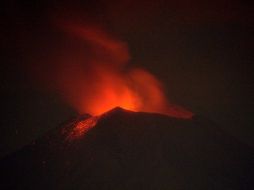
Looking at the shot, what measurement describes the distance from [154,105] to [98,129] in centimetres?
1643

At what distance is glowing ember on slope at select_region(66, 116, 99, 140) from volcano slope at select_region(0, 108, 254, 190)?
136 mm

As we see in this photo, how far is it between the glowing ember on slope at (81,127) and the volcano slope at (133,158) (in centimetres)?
14

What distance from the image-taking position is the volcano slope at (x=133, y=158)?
2744cm

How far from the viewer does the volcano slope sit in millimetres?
27439

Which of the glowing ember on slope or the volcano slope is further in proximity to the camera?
the glowing ember on slope

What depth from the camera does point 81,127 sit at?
115ft

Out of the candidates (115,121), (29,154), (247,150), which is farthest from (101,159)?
(247,150)

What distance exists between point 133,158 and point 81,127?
748cm

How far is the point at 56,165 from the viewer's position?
1182 inches

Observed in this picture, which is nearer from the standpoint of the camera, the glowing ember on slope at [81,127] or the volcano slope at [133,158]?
the volcano slope at [133,158]

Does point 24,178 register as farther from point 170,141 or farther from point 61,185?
point 170,141

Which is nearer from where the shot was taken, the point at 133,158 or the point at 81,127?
the point at 133,158

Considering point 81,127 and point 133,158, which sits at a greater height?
point 81,127

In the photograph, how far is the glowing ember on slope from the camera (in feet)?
110
